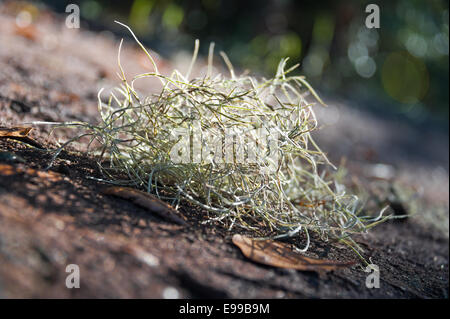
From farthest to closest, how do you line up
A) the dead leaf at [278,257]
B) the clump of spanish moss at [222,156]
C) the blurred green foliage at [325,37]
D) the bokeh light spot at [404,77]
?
the bokeh light spot at [404,77] → the blurred green foliage at [325,37] → the clump of spanish moss at [222,156] → the dead leaf at [278,257]

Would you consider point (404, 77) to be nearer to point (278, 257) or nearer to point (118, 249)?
point (278, 257)

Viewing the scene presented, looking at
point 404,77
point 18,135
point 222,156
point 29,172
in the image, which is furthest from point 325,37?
point 29,172

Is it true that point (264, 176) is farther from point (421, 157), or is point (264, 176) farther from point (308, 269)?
point (421, 157)

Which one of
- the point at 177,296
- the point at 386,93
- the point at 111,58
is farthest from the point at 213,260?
the point at 386,93

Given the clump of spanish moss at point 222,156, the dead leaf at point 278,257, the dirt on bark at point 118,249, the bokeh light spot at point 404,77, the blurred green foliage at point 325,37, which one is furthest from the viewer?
the bokeh light spot at point 404,77

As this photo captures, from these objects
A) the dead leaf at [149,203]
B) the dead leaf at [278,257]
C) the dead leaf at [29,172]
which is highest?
the dead leaf at [29,172]

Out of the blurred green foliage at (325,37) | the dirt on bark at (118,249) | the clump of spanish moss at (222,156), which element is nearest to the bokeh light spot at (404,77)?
the blurred green foliage at (325,37)

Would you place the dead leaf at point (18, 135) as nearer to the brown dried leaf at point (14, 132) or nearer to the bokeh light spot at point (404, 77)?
the brown dried leaf at point (14, 132)

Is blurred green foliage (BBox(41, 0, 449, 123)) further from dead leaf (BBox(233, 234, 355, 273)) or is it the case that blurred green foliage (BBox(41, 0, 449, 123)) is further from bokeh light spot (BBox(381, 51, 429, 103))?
dead leaf (BBox(233, 234, 355, 273))
